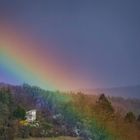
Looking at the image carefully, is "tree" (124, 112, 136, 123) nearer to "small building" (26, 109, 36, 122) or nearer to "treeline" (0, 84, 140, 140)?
"treeline" (0, 84, 140, 140)

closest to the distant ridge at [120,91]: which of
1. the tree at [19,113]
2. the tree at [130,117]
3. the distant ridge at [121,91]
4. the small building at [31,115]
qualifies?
the distant ridge at [121,91]

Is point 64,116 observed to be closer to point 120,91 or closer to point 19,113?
point 19,113

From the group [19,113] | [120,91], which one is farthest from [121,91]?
[19,113]

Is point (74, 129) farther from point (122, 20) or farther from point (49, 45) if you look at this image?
point (122, 20)

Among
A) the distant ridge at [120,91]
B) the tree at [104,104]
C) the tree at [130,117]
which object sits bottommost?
the tree at [130,117]

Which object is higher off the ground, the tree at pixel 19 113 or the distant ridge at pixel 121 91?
the distant ridge at pixel 121 91

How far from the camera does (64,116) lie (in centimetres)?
434

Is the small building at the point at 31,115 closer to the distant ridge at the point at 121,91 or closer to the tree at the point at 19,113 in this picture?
the tree at the point at 19,113

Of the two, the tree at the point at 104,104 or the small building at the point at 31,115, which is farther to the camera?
the tree at the point at 104,104

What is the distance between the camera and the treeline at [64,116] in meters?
4.18

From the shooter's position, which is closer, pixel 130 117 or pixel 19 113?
pixel 19 113

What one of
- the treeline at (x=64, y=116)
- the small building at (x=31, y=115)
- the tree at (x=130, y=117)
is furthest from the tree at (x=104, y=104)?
the small building at (x=31, y=115)

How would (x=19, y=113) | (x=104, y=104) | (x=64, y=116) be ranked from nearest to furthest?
(x=19, y=113), (x=64, y=116), (x=104, y=104)

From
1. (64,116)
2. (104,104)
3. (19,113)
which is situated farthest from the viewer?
(104,104)
